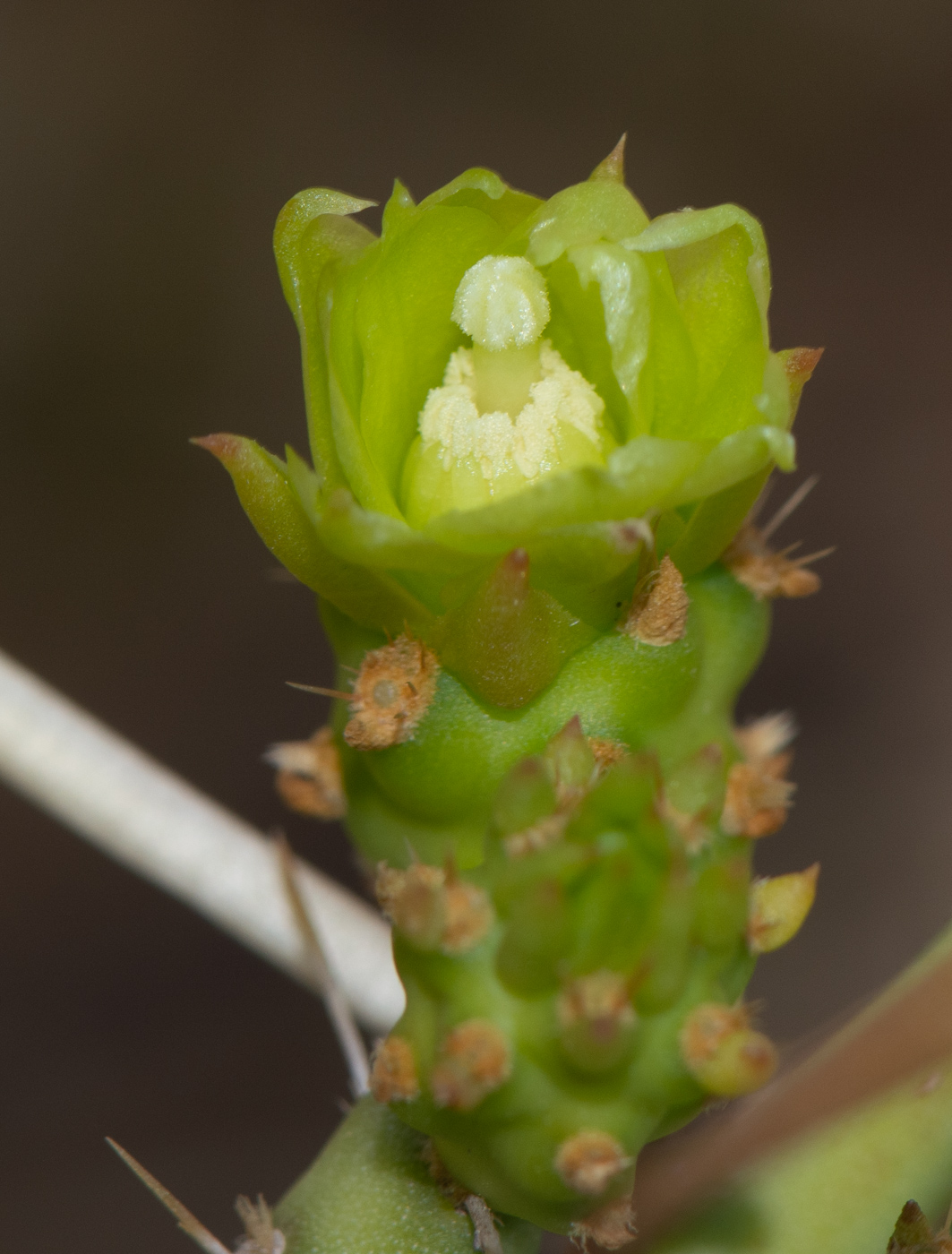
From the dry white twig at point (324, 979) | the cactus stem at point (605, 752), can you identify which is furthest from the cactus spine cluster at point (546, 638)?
the dry white twig at point (324, 979)

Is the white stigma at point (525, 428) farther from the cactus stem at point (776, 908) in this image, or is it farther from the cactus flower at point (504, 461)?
the cactus stem at point (776, 908)

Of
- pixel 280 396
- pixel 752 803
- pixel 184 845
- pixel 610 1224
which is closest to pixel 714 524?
pixel 752 803

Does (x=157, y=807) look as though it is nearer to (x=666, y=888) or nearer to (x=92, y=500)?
(x=666, y=888)

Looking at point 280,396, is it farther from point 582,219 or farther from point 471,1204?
point 471,1204

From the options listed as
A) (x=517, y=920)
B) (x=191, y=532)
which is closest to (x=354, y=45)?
(x=191, y=532)

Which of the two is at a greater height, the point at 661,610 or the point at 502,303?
the point at 502,303

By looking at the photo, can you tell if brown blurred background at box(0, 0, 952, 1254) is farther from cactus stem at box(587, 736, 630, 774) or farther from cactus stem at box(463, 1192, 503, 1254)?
cactus stem at box(587, 736, 630, 774)

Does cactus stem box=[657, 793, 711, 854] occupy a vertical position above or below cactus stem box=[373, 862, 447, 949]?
below

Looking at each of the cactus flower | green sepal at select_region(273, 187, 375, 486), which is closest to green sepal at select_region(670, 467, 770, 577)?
the cactus flower
